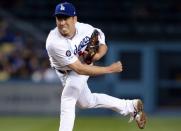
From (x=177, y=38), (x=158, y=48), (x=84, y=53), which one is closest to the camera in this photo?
(x=84, y=53)

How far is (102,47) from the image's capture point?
8.80 metres

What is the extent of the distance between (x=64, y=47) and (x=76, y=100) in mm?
842

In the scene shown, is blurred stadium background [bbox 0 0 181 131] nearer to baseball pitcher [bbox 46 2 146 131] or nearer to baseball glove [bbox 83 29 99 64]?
baseball pitcher [bbox 46 2 146 131]

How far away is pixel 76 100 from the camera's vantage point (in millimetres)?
8719

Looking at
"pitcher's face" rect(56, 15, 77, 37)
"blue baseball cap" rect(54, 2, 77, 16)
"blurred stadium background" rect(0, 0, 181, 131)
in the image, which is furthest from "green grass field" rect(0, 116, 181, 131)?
"blue baseball cap" rect(54, 2, 77, 16)

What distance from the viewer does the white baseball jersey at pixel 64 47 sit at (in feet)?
26.9

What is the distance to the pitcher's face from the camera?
809cm

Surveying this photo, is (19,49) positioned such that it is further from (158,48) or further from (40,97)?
(158,48)

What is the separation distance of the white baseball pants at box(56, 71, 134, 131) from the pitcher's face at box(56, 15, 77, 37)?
26.4 inches

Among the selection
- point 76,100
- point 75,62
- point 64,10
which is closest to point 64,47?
point 75,62

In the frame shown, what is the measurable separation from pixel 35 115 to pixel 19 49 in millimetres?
1648

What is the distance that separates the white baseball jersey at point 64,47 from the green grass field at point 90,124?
11.4 ft

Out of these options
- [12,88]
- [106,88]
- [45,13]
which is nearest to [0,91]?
[12,88]

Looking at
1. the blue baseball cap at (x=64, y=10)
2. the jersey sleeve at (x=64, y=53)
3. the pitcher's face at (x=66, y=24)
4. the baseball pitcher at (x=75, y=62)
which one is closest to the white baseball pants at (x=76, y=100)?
the baseball pitcher at (x=75, y=62)
